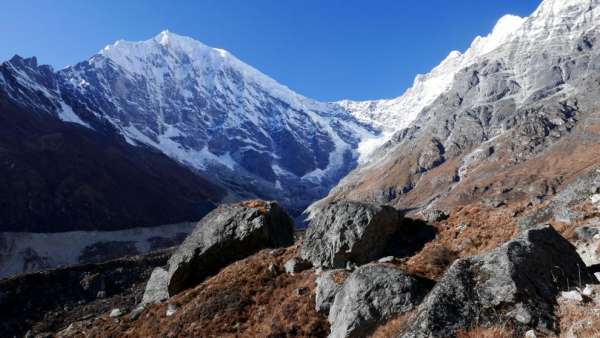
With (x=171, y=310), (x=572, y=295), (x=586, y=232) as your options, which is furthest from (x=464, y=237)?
(x=171, y=310)

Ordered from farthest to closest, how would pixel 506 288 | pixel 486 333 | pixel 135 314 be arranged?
pixel 135 314, pixel 506 288, pixel 486 333

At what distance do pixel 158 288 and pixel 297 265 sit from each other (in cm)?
1102

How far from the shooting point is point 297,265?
2452 cm

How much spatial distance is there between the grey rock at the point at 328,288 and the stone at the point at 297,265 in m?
3.28

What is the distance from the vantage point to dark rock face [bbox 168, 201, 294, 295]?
29766 mm

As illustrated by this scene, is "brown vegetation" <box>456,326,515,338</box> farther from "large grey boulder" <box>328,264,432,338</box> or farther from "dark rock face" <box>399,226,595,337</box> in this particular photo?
"large grey boulder" <box>328,264,432,338</box>

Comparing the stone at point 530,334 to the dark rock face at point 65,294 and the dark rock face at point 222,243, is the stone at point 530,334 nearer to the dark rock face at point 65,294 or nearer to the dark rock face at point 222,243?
the dark rock face at point 222,243

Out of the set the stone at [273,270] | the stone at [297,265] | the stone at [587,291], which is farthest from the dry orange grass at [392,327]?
the stone at [273,270]

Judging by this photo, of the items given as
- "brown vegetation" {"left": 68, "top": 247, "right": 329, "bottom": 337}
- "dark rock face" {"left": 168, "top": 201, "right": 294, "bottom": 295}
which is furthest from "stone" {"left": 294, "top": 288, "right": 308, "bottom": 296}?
"dark rock face" {"left": 168, "top": 201, "right": 294, "bottom": 295}

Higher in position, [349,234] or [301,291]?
[349,234]

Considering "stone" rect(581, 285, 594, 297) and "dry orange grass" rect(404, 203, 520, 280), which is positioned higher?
"dry orange grass" rect(404, 203, 520, 280)

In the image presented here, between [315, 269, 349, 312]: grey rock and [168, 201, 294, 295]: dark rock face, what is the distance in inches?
390

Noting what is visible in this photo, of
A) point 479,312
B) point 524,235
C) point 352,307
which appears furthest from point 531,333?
point 352,307

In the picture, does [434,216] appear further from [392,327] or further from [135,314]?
[135,314]
